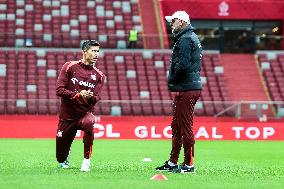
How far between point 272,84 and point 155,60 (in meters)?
5.29

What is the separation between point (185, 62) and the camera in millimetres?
11609

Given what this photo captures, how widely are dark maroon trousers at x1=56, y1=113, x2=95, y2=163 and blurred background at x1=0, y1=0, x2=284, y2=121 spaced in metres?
17.0

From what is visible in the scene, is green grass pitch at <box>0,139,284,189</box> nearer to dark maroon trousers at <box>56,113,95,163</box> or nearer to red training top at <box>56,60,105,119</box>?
dark maroon trousers at <box>56,113,95,163</box>

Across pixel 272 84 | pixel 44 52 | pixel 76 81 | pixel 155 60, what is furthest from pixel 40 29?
pixel 76 81

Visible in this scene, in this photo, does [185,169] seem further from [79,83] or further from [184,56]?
[79,83]

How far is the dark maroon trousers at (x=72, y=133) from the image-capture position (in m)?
11.8

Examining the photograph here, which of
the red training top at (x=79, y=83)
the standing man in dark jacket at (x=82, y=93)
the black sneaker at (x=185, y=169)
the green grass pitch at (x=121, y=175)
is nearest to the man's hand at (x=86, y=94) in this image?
the standing man in dark jacket at (x=82, y=93)

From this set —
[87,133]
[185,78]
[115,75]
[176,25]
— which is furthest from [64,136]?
[115,75]

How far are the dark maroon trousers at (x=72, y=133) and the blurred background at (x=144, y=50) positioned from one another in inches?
669

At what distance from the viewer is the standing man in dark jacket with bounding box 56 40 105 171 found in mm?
11750

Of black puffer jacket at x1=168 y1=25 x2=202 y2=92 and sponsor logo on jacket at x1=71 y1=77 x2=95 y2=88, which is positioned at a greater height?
black puffer jacket at x1=168 y1=25 x2=202 y2=92

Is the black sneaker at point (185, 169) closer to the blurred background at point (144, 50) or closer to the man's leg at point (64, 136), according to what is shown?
the man's leg at point (64, 136)

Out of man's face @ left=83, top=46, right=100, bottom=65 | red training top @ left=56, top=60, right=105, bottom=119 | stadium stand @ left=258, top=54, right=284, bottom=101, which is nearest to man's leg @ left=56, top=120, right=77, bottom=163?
red training top @ left=56, top=60, right=105, bottom=119

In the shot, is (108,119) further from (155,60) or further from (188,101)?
(188,101)
